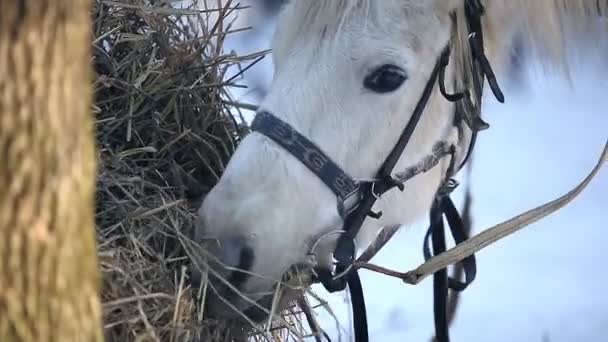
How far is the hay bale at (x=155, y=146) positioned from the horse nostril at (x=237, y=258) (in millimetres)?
62

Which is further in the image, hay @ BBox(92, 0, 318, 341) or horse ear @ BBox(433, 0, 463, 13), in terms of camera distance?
horse ear @ BBox(433, 0, 463, 13)

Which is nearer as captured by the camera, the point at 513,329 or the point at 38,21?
the point at 38,21

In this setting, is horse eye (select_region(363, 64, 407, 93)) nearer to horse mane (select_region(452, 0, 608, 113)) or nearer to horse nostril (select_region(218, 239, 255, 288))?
horse mane (select_region(452, 0, 608, 113))

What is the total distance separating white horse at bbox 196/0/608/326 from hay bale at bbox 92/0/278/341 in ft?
0.27

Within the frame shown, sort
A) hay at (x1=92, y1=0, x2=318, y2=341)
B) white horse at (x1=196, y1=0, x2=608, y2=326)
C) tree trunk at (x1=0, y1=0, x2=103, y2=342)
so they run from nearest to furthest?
tree trunk at (x1=0, y1=0, x2=103, y2=342) → hay at (x1=92, y1=0, x2=318, y2=341) → white horse at (x1=196, y1=0, x2=608, y2=326)

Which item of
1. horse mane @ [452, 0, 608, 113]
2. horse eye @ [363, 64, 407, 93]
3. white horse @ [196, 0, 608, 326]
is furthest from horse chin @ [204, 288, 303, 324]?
horse mane @ [452, 0, 608, 113]

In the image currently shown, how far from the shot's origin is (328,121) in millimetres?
1295

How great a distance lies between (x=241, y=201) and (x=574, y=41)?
0.66 meters

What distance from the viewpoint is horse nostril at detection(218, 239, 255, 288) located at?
124 cm

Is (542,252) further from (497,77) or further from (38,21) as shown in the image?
(38,21)

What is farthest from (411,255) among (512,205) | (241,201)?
(241,201)

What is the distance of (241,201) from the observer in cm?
124

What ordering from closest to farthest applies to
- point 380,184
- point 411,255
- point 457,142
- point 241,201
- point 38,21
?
1. point 38,21
2. point 241,201
3. point 380,184
4. point 457,142
5. point 411,255

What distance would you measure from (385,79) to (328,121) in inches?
4.3
